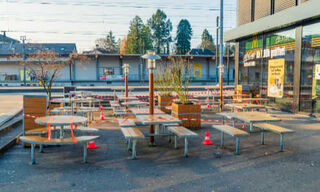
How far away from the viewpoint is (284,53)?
11.1 metres

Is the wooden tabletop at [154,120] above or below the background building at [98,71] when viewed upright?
below

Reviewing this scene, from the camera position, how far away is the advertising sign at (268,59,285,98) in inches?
443

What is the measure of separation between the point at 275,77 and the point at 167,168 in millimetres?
9070

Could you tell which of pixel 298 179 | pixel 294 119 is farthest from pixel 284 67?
pixel 298 179

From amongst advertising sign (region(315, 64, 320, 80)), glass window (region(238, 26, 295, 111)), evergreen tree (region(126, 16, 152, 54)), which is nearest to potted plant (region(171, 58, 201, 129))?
advertising sign (region(315, 64, 320, 80))

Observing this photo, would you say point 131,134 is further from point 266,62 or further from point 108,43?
point 108,43

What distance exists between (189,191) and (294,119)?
724cm

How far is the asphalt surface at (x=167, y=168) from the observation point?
3.65 m

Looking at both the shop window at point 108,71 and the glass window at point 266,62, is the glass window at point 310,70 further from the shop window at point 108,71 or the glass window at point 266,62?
the shop window at point 108,71

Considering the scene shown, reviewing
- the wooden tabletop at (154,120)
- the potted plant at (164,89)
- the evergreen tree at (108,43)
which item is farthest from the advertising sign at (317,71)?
the evergreen tree at (108,43)

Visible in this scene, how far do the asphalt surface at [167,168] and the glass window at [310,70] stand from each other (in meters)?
4.14

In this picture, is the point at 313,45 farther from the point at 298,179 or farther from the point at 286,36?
the point at 298,179

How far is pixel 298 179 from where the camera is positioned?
390 cm

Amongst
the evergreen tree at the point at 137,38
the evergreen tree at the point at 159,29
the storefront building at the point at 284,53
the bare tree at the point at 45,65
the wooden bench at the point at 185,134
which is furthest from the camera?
the evergreen tree at the point at 159,29
